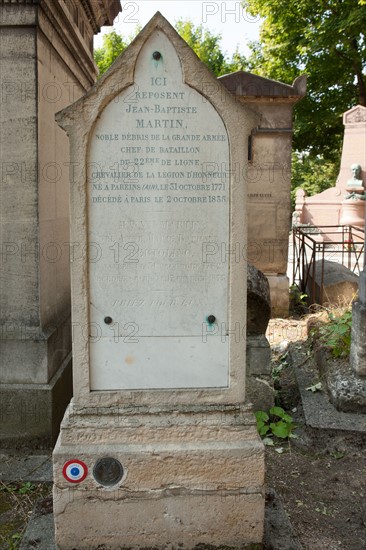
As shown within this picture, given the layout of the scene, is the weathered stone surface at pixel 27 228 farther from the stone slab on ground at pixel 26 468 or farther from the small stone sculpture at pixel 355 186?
the small stone sculpture at pixel 355 186

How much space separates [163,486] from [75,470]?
464 mm

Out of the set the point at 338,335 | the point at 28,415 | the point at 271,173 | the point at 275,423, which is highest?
the point at 271,173

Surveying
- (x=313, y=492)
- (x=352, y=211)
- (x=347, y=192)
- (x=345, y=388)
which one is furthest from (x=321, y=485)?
(x=347, y=192)

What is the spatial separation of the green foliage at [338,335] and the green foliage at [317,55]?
45.8 feet

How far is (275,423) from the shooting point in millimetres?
4535

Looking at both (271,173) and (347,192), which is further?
(347,192)

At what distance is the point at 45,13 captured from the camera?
408 cm

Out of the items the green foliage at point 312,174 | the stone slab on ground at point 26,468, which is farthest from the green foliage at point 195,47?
the stone slab on ground at point 26,468

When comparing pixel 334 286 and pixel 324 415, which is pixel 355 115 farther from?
pixel 324 415

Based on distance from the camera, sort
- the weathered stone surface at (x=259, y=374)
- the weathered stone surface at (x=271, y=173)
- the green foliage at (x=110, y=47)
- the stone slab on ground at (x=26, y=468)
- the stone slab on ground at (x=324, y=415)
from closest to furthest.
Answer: the stone slab on ground at (x=26, y=468) → the stone slab on ground at (x=324, y=415) → the weathered stone surface at (x=259, y=374) → the weathered stone surface at (x=271, y=173) → the green foliage at (x=110, y=47)

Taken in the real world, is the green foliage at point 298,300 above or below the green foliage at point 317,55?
below

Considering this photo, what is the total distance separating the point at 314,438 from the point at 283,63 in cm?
1955

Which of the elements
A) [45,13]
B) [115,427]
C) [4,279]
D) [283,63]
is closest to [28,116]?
[45,13]

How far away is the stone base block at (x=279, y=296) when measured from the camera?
8266mm
